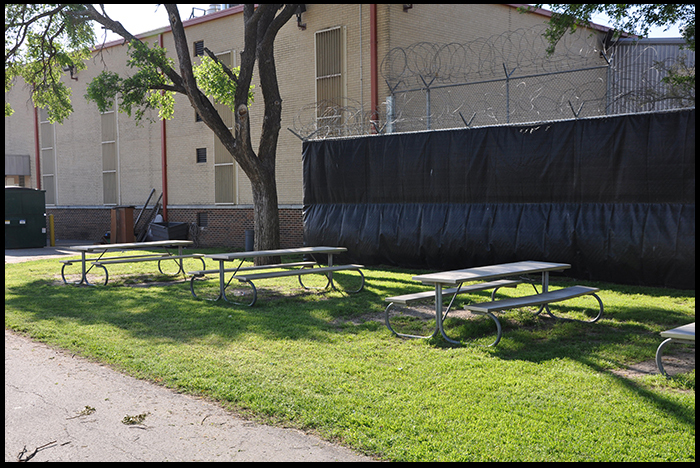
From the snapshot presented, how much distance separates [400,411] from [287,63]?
15986 millimetres

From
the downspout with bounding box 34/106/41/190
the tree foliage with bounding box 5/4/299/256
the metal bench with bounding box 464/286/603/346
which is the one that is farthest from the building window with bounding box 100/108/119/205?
the metal bench with bounding box 464/286/603/346

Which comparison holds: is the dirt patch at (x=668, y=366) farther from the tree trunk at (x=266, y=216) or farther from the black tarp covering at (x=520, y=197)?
the tree trunk at (x=266, y=216)

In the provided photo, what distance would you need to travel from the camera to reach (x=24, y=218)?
22812 mm

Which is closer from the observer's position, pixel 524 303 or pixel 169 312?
pixel 524 303

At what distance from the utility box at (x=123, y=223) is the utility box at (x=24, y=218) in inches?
101

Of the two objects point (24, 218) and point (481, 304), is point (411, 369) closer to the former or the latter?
point (481, 304)

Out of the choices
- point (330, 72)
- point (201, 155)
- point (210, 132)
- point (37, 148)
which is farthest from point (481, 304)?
point (37, 148)

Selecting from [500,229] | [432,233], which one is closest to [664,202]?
[500,229]

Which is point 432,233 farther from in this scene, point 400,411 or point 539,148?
point 400,411

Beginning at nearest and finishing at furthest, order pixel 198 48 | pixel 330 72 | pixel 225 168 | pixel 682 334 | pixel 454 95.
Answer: pixel 682 334
pixel 330 72
pixel 454 95
pixel 225 168
pixel 198 48

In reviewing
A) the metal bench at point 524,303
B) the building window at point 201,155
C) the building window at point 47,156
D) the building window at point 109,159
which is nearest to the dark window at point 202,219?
the building window at point 201,155

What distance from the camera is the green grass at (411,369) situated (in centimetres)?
402

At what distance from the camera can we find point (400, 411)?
453 cm

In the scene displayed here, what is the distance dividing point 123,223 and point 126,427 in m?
20.3
